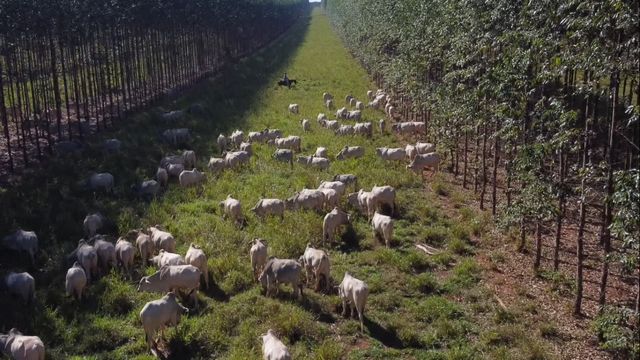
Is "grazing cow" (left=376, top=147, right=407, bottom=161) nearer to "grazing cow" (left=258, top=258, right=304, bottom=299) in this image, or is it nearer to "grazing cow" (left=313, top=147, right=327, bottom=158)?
"grazing cow" (left=313, top=147, right=327, bottom=158)

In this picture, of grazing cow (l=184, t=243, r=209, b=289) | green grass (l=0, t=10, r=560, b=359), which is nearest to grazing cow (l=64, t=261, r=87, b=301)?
green grass (l=0, t=10, r=560, b=359)

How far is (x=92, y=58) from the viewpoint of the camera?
36562mm

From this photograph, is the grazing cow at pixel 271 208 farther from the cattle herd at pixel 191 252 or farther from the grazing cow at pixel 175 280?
the grazing cow at pixel 175 280

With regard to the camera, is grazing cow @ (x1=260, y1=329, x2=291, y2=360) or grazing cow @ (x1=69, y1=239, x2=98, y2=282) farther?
grazing cow @ (x1=69, y1=239, x2=98, y2=282)

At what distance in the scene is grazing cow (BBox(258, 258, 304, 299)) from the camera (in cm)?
1441

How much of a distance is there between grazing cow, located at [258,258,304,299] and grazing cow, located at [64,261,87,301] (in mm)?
4394

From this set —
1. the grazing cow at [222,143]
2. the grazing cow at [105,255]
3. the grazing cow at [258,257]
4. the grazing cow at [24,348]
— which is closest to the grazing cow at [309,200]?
the grazing cow at [258,257]

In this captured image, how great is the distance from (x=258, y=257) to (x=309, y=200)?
4.88 m

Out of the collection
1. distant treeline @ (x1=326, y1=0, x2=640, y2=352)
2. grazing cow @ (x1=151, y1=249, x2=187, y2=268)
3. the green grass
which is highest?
distant treeline @ (x1=326, y1=0, x2=640, y2=352)

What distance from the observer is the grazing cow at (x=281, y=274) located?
14.4 meters

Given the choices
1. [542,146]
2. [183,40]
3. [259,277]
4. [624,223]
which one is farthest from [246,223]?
[183,40]

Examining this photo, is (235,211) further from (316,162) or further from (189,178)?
(316,162)

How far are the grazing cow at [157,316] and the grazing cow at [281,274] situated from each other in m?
2.57

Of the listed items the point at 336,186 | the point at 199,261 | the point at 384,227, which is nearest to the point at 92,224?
the point at 199,261
